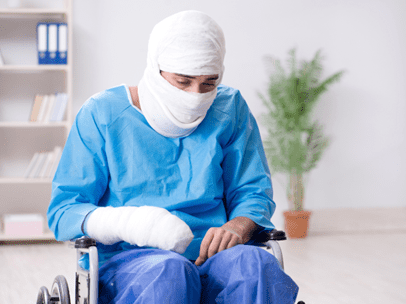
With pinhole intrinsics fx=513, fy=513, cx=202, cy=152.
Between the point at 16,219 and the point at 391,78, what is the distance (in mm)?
3371

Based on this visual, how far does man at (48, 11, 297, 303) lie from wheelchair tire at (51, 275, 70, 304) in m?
0.13

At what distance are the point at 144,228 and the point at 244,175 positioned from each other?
15.5 inches

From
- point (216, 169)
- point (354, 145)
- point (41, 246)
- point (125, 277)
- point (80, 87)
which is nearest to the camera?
point (125, 277)

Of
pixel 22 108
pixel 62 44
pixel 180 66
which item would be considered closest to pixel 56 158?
pixel 22 108

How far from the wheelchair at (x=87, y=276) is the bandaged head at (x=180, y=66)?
0.36 m

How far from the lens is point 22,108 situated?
408 cm

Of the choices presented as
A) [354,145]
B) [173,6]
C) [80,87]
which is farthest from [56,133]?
[354,145]

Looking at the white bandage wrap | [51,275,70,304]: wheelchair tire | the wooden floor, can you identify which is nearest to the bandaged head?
the white bandage wrap

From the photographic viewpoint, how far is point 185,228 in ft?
3.89

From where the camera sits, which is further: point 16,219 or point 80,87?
point 80,87

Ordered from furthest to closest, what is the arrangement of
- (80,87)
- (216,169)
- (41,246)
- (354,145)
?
(354,145) < (80,87) < (41,246) < (216,169)

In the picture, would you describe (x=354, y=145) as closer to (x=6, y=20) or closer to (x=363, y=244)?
(x=363, y=244)

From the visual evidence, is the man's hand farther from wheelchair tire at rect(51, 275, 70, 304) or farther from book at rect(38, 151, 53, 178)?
book at rect(38, 151, 53, 178)

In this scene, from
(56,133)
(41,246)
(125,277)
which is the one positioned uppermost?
(125,277)
